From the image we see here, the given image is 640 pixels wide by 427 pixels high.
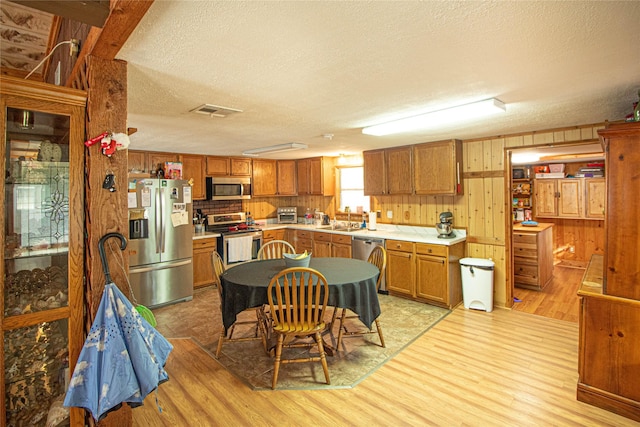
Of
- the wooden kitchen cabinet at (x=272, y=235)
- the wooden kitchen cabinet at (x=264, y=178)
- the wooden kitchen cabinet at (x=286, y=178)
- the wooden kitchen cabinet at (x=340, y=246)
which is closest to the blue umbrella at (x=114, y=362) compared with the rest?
the wooden kitchen cabinet at (x=340, y=246)

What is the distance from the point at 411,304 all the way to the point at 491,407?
2.11 metres

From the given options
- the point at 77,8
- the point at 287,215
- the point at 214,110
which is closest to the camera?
the point at 77,8

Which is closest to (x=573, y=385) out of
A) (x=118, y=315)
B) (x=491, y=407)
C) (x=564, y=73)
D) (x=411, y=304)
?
(x=491, y=407)

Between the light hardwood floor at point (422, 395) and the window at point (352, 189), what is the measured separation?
3.18 metres

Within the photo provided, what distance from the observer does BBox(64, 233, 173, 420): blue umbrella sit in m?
1.45

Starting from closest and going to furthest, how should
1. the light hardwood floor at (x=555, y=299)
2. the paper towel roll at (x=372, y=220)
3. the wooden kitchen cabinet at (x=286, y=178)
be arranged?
the light hardwood floor at (x=555, y=299)
the paper towel roll at (x=372, y=220)
the wooden kitchen cabinet at (x=286, y=178)

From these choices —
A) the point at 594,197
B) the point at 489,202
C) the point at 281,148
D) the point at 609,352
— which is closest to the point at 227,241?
the point at 281,148

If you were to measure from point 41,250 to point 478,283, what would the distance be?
4.29 meters

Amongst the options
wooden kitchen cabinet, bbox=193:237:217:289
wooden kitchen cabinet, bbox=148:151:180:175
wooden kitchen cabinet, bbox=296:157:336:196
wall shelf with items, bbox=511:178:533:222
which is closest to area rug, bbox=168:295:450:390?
wooden kitchen cabinet, bbox=193:237:217:289

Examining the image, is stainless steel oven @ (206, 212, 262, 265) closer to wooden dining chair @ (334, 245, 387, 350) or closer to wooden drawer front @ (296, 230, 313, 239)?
wooden drawer front @ (296, 230, 313, 239)

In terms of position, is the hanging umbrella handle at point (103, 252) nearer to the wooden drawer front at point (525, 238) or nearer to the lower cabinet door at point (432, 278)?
the lower cabinet door at point (432, 278)

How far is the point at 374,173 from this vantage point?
17.4 ft

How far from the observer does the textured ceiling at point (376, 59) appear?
133cm

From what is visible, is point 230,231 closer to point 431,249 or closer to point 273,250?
point 273,250
